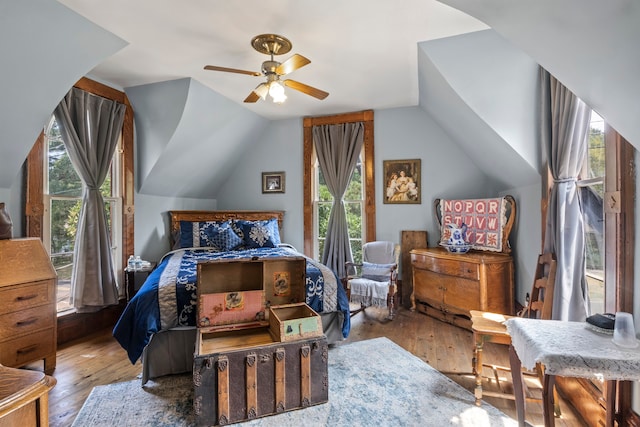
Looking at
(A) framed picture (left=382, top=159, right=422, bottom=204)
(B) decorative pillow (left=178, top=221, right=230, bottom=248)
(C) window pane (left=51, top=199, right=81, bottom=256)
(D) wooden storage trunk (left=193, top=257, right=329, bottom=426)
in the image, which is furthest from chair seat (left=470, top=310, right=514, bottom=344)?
(C) window pane (left=51, top=199, right=81, bottom=256)

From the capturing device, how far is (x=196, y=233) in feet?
13.1

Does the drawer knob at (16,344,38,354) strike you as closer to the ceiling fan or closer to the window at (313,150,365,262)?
the ceiling fan

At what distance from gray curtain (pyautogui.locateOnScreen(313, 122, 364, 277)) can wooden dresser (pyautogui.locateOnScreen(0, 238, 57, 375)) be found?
3030mm

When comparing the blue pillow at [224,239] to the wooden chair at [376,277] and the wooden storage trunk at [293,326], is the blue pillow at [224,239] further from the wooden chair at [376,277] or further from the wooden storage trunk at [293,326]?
the wooden storage trunk at [293,326]

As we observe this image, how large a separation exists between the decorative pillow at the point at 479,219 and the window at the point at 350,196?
99 cm

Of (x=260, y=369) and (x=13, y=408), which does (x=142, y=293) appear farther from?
(x=13, y=408)

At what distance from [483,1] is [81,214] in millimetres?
3720

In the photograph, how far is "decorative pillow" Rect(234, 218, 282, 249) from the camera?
4.04m

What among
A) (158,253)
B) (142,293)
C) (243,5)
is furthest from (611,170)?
(158,253)

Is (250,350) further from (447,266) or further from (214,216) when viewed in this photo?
(214,216)

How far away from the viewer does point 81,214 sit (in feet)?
10.2

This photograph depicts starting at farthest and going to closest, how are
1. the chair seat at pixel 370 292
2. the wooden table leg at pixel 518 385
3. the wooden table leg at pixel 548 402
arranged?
the chair seat at pixel 370 292
the wooden table leg at pixel 518 385
the wooden table leg at pixel 548 402

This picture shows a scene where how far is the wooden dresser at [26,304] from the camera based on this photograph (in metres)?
2.21

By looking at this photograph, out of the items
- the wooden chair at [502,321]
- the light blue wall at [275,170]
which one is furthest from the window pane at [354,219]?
the wooden chair at [502,321]
